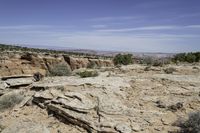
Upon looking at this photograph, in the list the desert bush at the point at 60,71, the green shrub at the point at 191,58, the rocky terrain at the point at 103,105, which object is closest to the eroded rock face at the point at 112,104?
the rocky terrain at the point at 103,105

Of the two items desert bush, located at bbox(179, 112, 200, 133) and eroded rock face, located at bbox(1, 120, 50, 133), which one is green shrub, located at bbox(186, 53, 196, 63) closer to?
desert bush, located at bbox(179, 112, 200, 133)

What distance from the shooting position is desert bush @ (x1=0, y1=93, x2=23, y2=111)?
1180 centimetres

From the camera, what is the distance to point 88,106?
10.2 metres

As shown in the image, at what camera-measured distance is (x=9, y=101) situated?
12.0m

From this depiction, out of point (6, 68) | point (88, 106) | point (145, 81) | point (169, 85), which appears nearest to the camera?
point (88, 106)

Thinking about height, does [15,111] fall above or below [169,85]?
below

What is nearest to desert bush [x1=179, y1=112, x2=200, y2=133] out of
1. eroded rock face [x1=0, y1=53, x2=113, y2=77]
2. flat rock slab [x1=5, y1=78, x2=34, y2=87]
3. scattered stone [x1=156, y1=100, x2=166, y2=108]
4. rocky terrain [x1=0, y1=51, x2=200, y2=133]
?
rocky terrain [x1=0, y1=51, x2=200, y2=133]

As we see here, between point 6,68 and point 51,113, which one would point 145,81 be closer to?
point 51,113

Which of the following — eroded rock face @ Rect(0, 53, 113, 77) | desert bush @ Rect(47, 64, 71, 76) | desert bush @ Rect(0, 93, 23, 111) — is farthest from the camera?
eroded rock face @ Rect(0, 53, 113, 77)

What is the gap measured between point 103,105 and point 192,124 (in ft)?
10.8

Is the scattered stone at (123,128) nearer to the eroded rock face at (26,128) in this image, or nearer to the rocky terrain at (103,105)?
the rocky terrain at (103,105)

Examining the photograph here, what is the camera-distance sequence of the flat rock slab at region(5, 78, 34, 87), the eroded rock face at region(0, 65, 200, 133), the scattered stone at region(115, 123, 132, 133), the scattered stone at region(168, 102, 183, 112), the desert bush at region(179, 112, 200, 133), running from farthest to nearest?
the flat rock slab at region(5, 78, 34, 87)
the scattered stone at region(168, 102, 183, 112)
the eroded rock face at region(0, 65, 200, 133)
the scattered stone at region(115, 123, 132, 133)
the desert bush at region(179, 112, 200, 133)

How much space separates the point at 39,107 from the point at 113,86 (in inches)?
130

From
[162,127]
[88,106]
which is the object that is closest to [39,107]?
[88,106]
